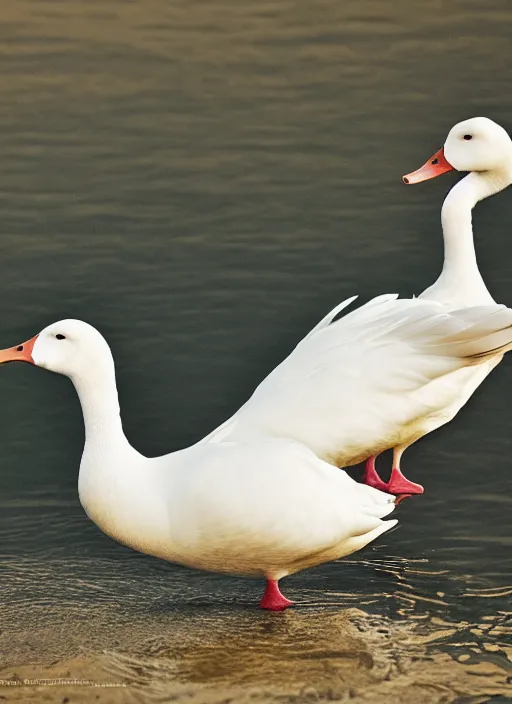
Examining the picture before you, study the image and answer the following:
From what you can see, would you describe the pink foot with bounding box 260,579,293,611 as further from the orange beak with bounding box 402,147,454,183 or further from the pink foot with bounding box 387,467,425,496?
the orange beak with bounding box 402,147,454,183

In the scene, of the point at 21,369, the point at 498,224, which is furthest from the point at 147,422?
the point at 498,224

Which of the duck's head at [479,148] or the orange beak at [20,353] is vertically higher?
the duck's head at [479,148]

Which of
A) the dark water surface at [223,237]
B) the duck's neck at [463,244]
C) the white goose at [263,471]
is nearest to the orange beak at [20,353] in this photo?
the white goose at [263,471]

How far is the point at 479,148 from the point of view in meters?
10.1

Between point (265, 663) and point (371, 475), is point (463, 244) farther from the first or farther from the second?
point (265, 663)

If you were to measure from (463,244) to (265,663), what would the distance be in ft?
12.0

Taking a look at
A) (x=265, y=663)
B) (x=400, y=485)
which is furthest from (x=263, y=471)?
(x=400, y=485)

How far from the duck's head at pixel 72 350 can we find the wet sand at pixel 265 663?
4.23 feet

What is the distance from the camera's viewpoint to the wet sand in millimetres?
6805

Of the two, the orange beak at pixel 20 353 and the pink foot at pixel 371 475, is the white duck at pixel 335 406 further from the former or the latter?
the orange beak at pixel 20 353

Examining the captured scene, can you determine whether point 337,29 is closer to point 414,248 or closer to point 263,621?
point 414,248

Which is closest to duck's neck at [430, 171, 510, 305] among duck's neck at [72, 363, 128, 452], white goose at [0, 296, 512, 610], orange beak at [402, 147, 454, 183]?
orange beak at [402, 147, 454, 183]

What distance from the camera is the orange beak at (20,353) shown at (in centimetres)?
778

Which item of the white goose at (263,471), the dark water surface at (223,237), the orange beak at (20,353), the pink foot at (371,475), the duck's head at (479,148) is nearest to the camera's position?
the white goose at (263,471)
